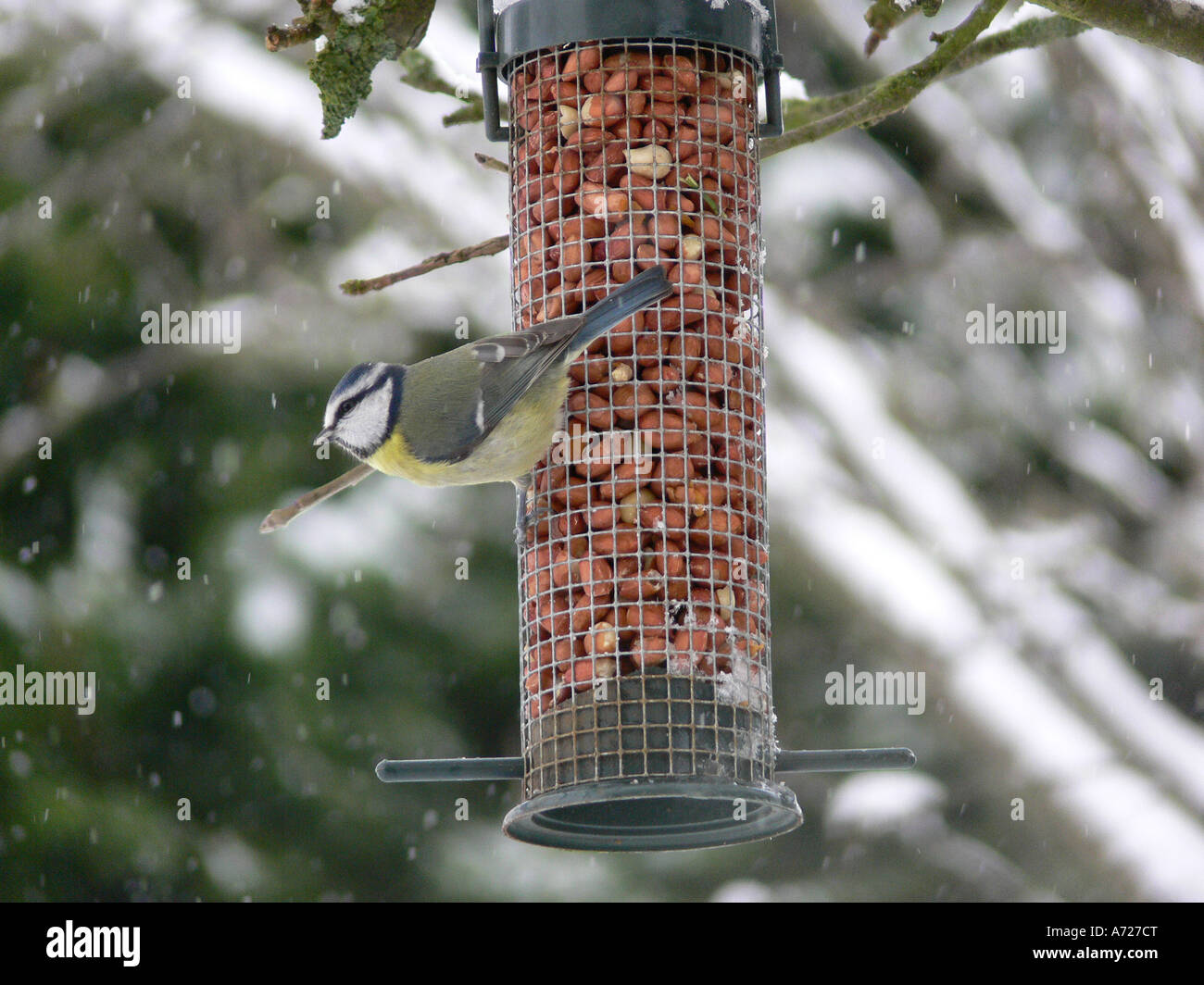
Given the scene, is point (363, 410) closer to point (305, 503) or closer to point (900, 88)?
point (305, 503)

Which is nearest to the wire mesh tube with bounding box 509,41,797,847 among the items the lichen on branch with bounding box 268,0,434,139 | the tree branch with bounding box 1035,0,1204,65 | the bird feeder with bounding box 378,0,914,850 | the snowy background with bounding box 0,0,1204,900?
the bird feeder with bounding box 378,0,914,850

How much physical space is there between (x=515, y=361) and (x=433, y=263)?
1.03 feet

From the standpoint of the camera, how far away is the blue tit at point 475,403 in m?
4.05

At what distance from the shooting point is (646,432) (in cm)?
408

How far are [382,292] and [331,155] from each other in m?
0.90

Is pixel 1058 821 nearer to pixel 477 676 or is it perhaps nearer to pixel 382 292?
pixel 477 676

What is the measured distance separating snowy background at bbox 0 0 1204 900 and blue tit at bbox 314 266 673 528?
324 cm

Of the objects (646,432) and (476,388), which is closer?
(646,432)

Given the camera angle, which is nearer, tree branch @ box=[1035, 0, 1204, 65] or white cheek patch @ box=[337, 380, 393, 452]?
tree branch @ box=[1035, 0, 1204, 65]

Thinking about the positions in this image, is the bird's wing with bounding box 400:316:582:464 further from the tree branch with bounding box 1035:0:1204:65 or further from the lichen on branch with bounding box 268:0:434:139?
the tree branch with bounding box 1035:0:1204:65

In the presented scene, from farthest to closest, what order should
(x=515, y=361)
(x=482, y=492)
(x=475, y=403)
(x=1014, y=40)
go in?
(x=482, y=492), (x=1014, y=40), (x=475, y=403), (x=515, y=361)

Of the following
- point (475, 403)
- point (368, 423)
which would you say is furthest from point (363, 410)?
point (475, 403)

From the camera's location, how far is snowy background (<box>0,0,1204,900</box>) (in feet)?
23.9

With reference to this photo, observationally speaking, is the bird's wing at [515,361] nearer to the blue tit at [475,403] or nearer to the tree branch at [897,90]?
the blue tit at [475,403]
